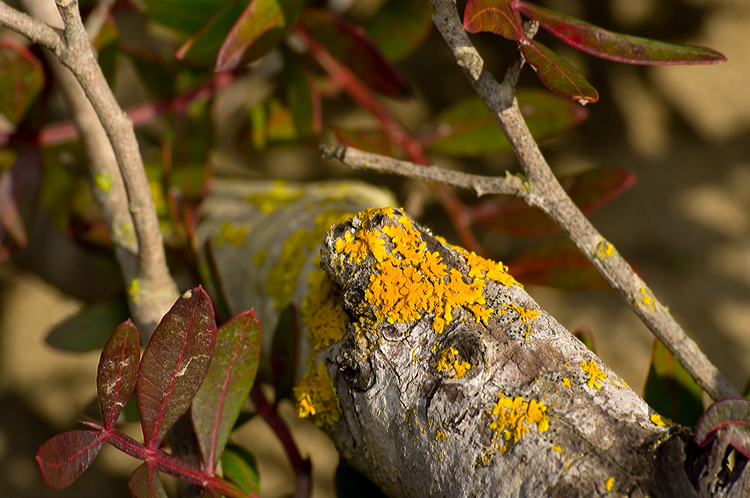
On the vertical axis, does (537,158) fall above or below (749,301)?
below

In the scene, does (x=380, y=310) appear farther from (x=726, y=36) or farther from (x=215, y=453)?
(x=726, y=36)

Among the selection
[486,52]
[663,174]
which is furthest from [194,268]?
[663,174]

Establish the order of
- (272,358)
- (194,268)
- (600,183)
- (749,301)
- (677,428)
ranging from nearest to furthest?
(677,428), (272,358), (600,183), (194,268), (749,301)

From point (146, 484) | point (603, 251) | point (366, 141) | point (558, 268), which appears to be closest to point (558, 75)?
point (603, 251)

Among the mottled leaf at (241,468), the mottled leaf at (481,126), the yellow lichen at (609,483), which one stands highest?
the mottled leaf at (481,126)

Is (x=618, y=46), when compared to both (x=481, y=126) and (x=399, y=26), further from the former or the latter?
(x=399, y=26)

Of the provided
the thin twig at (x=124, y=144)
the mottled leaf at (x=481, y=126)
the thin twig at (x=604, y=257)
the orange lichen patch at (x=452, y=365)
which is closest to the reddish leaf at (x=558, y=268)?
the thin twig at (x=604, y=257)

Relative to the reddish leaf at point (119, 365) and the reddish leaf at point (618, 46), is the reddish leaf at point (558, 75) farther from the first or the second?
the reddish leaf at point (119, 365)
